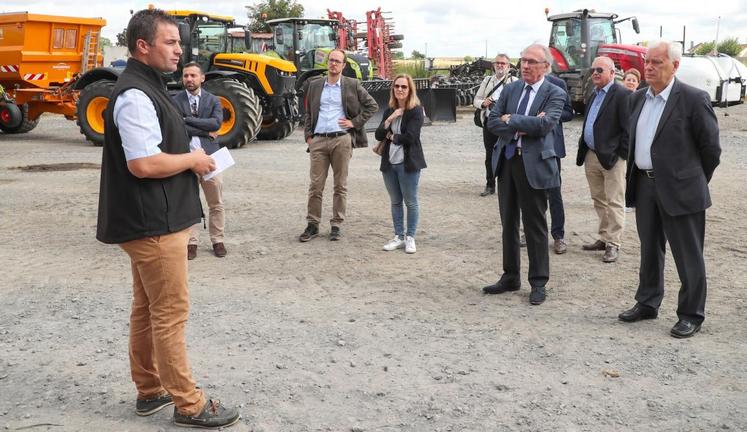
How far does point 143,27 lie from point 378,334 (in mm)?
2406

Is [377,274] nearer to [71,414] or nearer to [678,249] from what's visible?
[678,249]

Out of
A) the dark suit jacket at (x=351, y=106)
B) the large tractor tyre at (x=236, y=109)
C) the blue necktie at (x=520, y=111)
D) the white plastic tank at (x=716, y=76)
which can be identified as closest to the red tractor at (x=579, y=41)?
the white plastic tank at (x=716, y=76)

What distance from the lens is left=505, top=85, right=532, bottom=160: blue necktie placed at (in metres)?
5.51

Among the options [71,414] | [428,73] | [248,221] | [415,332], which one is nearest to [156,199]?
[71,414]

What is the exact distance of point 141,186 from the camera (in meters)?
3.27

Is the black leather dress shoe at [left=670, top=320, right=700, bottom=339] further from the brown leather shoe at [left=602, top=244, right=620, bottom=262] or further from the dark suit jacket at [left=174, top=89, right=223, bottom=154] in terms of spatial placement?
the dark suit jacket at [left=174, top=89, right=223, bottom=154]

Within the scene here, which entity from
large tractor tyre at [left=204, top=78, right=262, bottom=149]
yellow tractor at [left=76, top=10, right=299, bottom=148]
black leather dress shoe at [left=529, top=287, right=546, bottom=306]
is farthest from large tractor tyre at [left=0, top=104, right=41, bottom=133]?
black leather dress shoe at [left=529, top=287, right=546, bottom=306]

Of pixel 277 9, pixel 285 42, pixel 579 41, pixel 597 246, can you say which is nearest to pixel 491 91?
pixel 597 246

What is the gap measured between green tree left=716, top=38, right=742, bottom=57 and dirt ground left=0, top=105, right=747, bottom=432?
130ft

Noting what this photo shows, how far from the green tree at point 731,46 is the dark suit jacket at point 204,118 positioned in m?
42.3

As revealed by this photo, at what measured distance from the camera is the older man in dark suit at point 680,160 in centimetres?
474

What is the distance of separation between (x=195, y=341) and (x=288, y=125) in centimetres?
1140

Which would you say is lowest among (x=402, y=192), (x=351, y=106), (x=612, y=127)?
(x=402, y=192)

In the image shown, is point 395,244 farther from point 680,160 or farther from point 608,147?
point 680,160
